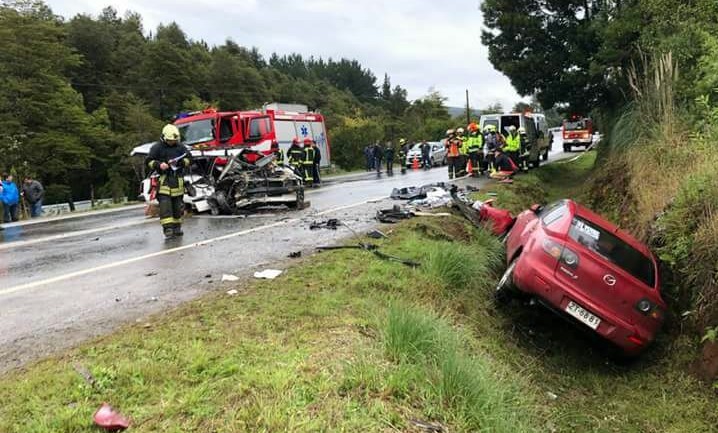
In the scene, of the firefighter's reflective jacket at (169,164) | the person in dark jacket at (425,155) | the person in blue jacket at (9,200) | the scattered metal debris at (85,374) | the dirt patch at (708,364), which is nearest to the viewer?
the scattered metal debris at (85,374)

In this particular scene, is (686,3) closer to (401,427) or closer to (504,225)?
(504,225)

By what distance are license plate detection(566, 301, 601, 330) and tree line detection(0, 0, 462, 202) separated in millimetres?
29751

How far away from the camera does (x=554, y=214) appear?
6441 mm

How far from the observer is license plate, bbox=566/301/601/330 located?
17.7ft

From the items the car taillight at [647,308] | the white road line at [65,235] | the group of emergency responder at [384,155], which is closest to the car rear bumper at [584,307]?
the car taillight at [647,308]

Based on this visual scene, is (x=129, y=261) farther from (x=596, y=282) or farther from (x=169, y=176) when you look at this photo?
(x=596, y=282)

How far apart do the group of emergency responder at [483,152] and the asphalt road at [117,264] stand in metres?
7.51

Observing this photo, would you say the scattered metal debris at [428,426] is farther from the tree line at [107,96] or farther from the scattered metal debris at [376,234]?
the tree line at [107,96]

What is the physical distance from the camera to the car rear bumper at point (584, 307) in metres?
5.38

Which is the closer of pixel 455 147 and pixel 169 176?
pixel 169 176

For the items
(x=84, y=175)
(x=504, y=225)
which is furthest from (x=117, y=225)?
(x=84, y=175)

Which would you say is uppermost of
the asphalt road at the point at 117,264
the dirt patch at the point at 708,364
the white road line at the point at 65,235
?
the white road line at the point at 65,235

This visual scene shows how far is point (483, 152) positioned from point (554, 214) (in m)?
12.1

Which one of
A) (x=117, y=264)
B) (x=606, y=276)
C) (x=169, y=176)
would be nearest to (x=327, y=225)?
(x=169, y=176)
